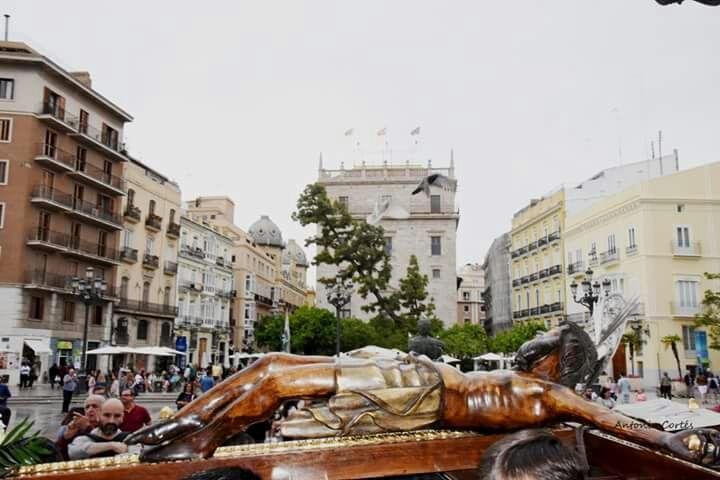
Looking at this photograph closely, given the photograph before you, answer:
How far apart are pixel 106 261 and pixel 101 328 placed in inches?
147

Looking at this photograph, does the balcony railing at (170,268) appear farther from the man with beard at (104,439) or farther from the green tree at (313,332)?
the man with beard at (104,439)

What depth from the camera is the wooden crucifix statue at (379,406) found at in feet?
5.94

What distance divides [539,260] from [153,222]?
26938mm

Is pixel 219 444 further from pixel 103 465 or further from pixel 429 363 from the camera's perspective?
pixel 429 363

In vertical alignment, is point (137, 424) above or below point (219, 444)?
below

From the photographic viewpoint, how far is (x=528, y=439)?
1307 mm

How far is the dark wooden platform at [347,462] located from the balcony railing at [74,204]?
31.6 metres

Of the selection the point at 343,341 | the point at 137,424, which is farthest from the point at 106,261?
the point at 137,424

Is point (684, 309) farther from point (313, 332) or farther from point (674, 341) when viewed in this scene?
point (313, 332)

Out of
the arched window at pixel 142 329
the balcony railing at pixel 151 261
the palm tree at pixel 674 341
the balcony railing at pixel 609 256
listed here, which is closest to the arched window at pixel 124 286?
the balcony railing at pixel 151 261

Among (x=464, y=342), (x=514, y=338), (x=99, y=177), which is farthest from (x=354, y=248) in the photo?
(x=99, y=177)

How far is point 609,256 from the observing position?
3512cm

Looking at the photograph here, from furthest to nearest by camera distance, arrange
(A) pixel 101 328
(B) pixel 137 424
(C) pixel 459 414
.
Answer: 1. (A) pixel 101 328
2. (B) pixel 137 424
3. (C) pixel 459 414

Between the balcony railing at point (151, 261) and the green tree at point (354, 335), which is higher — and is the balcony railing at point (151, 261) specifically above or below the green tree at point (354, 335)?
above
